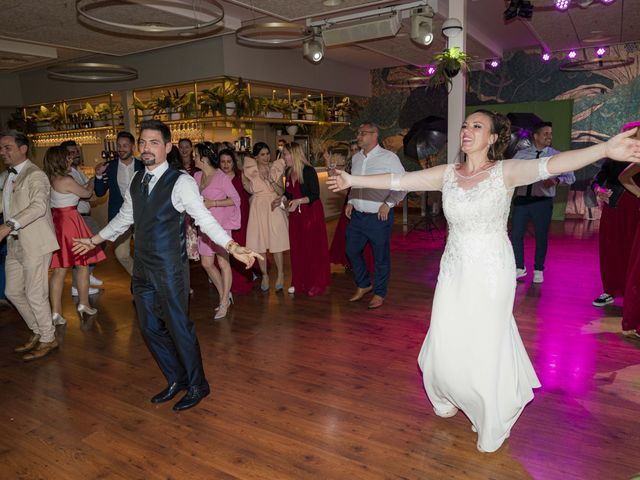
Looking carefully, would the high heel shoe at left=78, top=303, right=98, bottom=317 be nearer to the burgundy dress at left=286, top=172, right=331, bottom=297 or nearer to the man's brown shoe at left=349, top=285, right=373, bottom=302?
the burgundy dress at left=286, top=172, right=331, bottom=297

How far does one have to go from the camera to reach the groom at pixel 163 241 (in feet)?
8.61

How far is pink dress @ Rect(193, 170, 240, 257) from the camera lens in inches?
173

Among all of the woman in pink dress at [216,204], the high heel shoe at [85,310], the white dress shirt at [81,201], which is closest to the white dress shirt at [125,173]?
the white dress shirt at [81,201]

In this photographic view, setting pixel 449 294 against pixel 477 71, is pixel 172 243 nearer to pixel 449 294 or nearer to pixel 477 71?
pixel 449 294

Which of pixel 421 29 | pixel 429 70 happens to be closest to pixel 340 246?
pixel 421 29

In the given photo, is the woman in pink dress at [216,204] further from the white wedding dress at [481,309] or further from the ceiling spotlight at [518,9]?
the ceiling spotlight at [518,9]

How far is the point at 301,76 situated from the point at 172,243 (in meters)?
6.91

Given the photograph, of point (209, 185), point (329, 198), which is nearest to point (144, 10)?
point (209, 185)

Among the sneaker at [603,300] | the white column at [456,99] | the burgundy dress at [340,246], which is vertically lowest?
the sneaker at [603,300]

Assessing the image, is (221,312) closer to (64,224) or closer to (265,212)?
(265,212)

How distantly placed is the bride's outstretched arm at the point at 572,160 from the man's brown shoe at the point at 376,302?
8.29ft

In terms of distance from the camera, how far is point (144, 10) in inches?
229

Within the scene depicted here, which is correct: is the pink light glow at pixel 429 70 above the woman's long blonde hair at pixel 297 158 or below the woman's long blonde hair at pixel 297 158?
above

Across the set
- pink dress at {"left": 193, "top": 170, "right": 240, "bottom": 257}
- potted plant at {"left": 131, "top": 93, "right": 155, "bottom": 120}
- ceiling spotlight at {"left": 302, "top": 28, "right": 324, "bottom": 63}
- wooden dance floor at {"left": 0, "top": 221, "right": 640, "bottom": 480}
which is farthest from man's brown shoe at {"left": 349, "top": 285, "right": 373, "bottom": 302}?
potted plant at {"left": 131, "top": 93, "right": 155, "bottom": 120}
